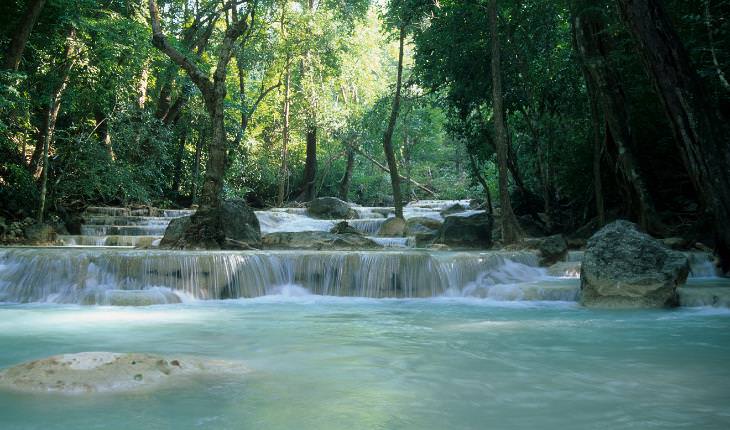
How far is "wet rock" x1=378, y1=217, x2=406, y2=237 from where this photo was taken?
1795cm

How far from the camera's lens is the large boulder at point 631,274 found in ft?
26.3

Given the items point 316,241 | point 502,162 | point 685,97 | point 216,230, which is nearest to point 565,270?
point 502,162

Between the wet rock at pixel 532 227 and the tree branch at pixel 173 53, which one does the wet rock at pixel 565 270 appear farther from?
the tree branch at pixel 173 53

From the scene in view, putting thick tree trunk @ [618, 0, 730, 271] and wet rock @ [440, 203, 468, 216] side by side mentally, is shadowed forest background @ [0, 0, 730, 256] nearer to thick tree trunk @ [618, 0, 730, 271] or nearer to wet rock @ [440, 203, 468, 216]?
thick tree trunk @ [618, 0, 730, 271]

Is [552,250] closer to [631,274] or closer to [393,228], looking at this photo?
[631,274]

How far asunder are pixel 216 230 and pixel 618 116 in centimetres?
806

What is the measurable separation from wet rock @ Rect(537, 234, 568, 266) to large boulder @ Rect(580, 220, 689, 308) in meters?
3.13

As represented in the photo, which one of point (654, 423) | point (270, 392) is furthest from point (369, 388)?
point (654, 423)

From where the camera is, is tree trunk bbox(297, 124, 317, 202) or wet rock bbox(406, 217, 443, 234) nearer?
wet rock bbox(406, 217, 443, 234)

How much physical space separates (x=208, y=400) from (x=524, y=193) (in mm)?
15754

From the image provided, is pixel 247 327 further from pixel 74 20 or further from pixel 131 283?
pixel 74 20

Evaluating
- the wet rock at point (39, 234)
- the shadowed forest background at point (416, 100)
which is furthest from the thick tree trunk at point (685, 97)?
the wet rock at point (39, 234)

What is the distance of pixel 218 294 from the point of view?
31.9 feet

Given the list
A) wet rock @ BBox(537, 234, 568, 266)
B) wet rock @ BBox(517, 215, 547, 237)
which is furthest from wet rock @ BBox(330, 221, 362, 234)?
wet rock @ BBox(537, 234, 568, 266)
